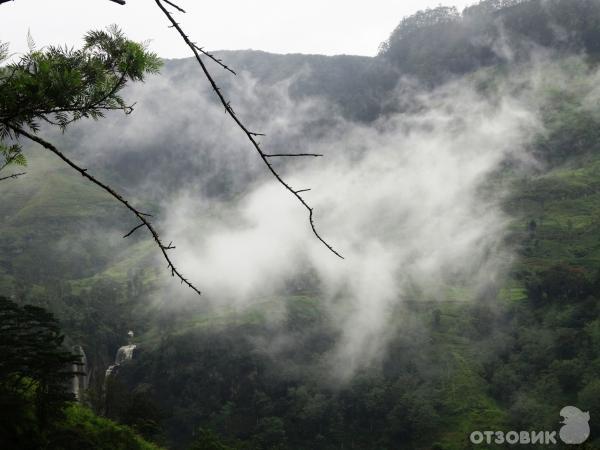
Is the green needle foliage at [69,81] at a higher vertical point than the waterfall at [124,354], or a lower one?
lower

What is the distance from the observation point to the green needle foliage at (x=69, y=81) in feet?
13.6

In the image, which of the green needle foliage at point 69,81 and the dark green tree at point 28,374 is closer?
the green needle foliage at point 69,81

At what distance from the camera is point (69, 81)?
13.8ft

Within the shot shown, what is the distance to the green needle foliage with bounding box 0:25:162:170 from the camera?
13.6 ft

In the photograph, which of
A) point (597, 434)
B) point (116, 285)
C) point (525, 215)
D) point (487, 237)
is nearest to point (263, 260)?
point (116, 285)

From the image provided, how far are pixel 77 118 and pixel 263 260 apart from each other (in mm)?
187702

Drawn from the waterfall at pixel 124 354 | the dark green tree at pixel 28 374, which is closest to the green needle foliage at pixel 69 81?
the dark green tree at pixel 28 374

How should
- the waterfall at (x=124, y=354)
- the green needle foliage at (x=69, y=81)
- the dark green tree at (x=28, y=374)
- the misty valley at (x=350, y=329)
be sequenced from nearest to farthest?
1. the green needle foliage at (x=69, y=81)
2. the dark green tree at (x=28, y=374)
3. the misty valley at (x=350, y=329)
4. the waterfall at (x=124, y=354)

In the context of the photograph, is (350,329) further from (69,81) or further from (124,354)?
(69,81)

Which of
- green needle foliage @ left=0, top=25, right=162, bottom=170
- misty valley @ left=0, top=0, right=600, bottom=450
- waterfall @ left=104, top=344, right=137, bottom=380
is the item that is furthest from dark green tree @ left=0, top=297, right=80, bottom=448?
waterfall @ left=104, top=344, right=137, bottom=380

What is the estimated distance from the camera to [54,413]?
64.9 feet

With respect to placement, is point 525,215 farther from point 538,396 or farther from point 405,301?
point 538,396

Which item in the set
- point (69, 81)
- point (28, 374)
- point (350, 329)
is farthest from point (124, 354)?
point (69, 81)

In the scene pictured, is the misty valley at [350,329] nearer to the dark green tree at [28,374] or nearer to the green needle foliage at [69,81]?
the dark green tree at [28,374]
